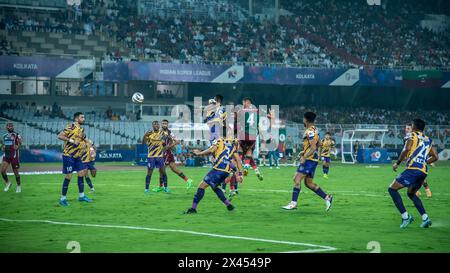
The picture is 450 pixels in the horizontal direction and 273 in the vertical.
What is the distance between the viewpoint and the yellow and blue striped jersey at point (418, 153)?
54.9 feet

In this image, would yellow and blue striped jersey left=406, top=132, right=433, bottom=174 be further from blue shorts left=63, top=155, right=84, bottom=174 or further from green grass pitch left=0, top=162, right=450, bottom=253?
blue shorts left=63, top=155, right=84, bottom=174

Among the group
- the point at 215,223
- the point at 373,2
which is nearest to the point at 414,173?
the point at 215,223

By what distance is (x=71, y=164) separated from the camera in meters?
22.1

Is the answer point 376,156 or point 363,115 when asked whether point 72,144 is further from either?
point 363,115

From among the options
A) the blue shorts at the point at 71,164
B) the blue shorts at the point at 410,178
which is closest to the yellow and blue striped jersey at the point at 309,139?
the blue shorts at the point at 410,178

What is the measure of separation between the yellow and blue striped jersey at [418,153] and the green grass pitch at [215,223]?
1.39 meters

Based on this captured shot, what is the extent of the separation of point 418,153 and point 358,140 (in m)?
41.4

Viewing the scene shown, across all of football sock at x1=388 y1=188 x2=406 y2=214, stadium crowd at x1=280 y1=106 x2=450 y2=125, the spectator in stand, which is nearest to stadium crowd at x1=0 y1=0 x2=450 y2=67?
the spectator in stand

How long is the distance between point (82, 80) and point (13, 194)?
3748 cm

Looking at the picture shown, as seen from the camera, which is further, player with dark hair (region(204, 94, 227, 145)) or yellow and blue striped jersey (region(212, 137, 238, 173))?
player with dark hair (region(204, 94, 227, 145))

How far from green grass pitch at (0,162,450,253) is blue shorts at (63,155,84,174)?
1.03 meters

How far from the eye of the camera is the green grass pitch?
14031 mm

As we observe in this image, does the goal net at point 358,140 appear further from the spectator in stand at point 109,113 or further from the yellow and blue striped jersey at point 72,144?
the yellow and blue striped jersey at point 72,144
